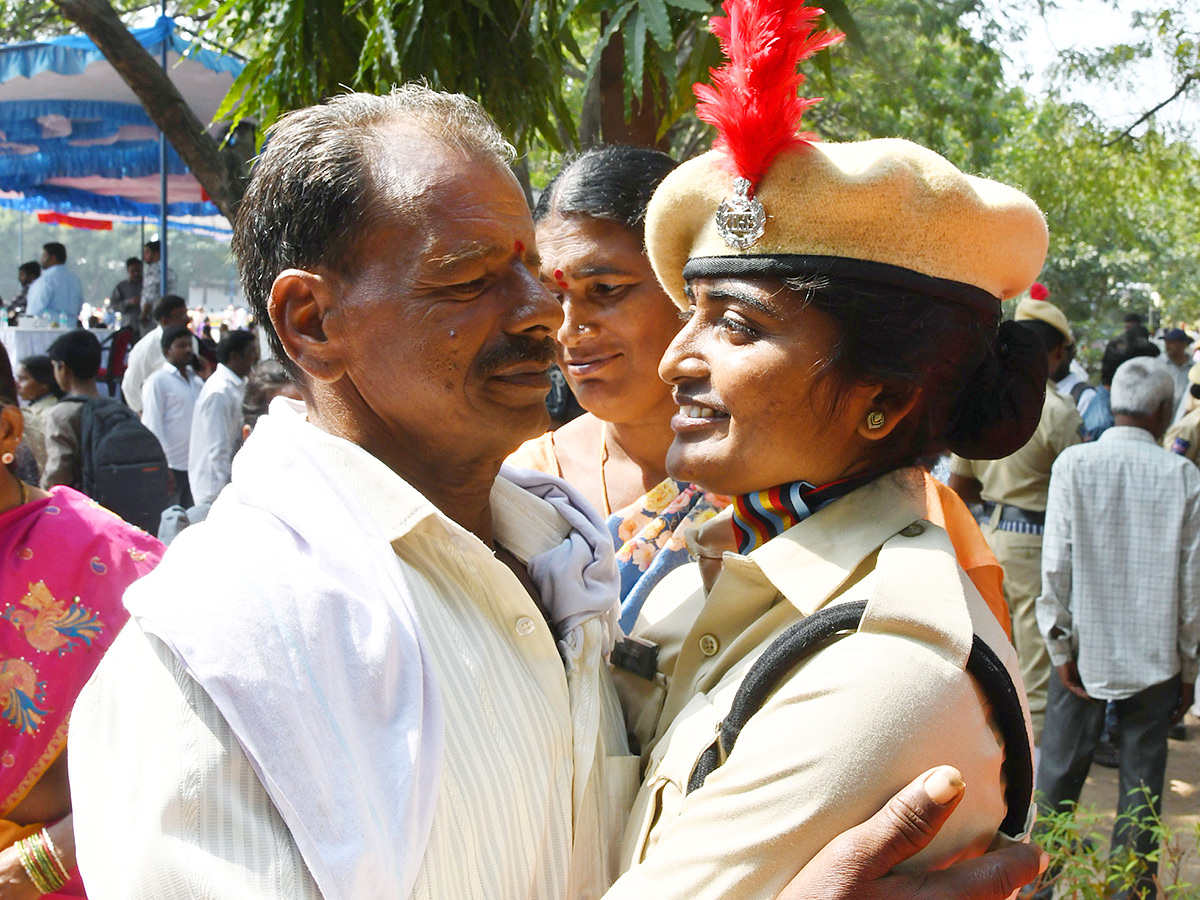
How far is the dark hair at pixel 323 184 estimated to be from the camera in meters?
1.61

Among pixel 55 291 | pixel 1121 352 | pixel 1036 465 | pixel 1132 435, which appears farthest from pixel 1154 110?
pixel 55 291

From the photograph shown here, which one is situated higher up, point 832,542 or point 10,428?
point 832,542

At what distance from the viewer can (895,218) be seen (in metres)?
1.51

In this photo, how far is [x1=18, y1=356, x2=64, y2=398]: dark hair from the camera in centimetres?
632

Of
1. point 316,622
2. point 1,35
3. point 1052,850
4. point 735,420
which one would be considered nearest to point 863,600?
point 735,420

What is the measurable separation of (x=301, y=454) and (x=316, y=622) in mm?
293

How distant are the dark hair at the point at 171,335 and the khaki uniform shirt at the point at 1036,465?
6083 millimetres

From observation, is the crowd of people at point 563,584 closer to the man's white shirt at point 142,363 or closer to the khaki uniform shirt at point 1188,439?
the khaki uniform shirt at point 1188,439

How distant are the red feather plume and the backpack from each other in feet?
16.3

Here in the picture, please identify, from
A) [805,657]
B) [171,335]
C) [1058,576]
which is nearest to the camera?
[805,657]

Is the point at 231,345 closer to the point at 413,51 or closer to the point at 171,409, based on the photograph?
the point at 171,409

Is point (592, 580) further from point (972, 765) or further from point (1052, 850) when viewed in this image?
point (1052, 850)

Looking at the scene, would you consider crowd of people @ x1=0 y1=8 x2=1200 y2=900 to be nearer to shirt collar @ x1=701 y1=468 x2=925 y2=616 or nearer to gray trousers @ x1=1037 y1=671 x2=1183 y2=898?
shirt collar @ x1=701 y1=468 x2=925 y2=616

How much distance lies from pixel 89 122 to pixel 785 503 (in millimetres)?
13028
